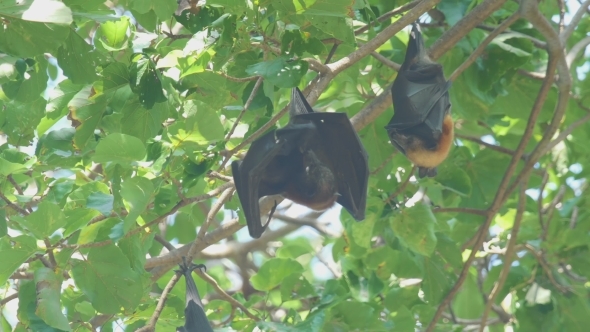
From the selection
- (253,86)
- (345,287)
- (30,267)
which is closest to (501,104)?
(345,287)

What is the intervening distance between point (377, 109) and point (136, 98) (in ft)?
5.74

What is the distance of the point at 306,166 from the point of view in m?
5.33

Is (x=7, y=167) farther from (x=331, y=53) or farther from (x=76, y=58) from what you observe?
(x=331, y=53)

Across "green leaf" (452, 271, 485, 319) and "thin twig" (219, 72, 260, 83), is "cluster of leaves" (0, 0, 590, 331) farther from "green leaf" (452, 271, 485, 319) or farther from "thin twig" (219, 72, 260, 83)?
"green leaf" (452, 271, 485, 319)

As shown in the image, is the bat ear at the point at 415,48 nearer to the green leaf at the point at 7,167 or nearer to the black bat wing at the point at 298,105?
the black bat wing at the point at 298,105

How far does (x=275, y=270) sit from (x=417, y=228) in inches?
48.8

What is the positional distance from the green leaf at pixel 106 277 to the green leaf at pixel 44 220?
0.42 metres

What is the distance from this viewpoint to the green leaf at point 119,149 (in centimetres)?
417

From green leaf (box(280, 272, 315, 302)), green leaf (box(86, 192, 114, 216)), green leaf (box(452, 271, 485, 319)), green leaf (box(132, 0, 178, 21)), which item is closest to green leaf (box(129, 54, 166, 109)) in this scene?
green leaf (box(132, 0, 178, 21))

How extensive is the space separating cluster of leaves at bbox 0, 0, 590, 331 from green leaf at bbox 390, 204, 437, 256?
1 cm

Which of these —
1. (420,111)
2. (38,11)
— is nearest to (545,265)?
(420,111)

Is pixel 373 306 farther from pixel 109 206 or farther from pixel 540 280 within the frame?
pixel 109 206

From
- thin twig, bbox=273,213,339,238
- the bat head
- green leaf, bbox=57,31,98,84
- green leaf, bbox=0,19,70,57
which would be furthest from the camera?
thin twig, bbox=273,213,339,238

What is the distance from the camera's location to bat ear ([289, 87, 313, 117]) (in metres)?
4.92
